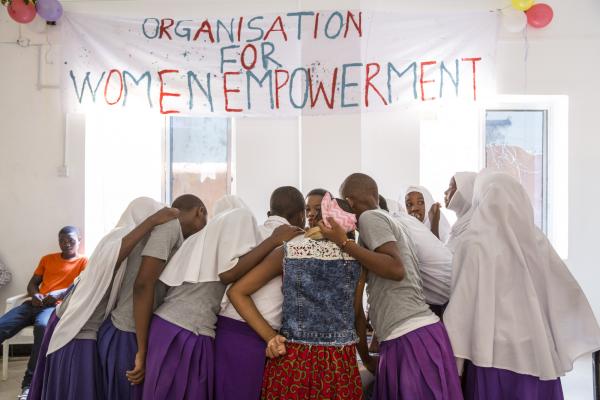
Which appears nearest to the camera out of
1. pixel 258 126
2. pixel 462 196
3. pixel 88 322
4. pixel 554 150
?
pixel 88 322

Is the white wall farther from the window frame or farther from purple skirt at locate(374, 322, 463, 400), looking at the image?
purple skirt at locate(374, 322, 463, 400)

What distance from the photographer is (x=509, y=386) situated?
1979mm

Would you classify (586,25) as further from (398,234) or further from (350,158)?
(398,234)

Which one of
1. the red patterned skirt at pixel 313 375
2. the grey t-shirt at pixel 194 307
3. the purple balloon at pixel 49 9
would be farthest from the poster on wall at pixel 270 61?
the red patterned skirt at pixel 313 375

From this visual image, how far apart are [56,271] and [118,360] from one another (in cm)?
232

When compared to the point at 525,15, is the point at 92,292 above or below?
below

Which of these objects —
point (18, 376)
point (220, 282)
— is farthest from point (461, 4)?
point (18, 376)

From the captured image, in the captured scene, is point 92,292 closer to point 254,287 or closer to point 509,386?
point 254,287

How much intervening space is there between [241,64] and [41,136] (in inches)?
69.5

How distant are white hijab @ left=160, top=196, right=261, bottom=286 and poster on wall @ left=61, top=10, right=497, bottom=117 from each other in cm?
225

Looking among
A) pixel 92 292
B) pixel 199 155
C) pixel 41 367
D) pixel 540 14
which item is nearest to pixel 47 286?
pixel 199 155

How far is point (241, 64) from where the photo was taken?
414 cm

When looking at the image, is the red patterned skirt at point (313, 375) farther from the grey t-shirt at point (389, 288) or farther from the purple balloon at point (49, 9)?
the purple balloon at point (49, 9)

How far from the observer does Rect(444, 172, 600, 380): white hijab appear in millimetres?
1955
